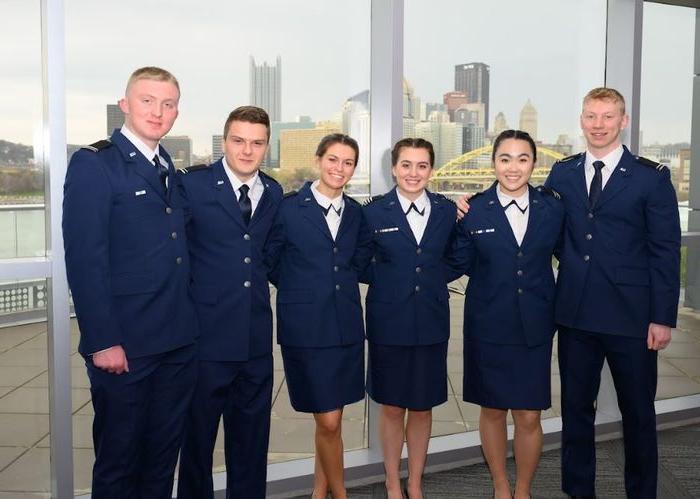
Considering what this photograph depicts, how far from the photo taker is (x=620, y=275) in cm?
249

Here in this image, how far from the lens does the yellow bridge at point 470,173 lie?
9.47ft

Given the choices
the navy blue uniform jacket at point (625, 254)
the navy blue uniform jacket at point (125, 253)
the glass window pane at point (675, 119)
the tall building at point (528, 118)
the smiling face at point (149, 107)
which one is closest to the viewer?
the navy blue uniform jacket at point (125, 253)

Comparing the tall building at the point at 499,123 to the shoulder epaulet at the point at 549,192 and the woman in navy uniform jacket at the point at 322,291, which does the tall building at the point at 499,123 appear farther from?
the woman in navy uniform jacket at the point at 322,291

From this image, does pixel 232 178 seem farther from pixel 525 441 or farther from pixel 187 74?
pixel 187 74

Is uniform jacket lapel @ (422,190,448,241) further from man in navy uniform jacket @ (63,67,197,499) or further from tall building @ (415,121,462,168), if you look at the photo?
→ man in navy uniform jacket @ (63,67,197,499)

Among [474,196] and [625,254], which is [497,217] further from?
[625,254]

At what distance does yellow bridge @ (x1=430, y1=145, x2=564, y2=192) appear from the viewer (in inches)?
114

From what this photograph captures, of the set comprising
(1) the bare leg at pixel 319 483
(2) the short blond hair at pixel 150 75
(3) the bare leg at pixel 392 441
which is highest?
(2) the short blond hair at pixel 150 75

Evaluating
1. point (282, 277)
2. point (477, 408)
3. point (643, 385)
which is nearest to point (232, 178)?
point (282, 277)

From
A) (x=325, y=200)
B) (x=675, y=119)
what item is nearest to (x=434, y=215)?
(x=325, y=200)

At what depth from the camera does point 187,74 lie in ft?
12.5

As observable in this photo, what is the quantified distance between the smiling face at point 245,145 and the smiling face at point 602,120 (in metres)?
1.24

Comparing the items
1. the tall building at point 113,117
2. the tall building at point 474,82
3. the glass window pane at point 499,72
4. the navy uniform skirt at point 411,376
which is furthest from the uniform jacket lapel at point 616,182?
the tall building at point 113,117

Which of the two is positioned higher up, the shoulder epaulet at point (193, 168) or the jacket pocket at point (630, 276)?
the shoulder epaulet at point (193, 168)
